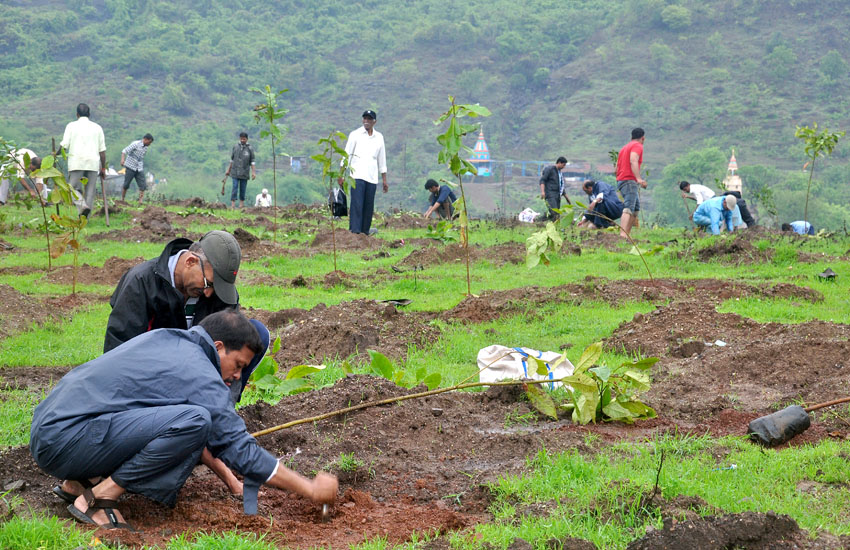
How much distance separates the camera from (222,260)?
5035 mm

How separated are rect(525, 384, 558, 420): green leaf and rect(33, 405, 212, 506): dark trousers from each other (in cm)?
249

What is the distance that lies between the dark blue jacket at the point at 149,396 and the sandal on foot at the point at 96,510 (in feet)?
0.82

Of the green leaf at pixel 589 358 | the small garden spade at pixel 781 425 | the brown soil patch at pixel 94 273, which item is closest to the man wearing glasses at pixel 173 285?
the green leaf at pixel 589 358

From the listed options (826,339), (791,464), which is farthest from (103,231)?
(791,464)

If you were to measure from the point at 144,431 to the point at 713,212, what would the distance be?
1530 centimetres

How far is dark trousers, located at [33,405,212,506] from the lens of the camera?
392 cm

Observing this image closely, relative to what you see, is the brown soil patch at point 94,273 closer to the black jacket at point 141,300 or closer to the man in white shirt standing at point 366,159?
the man in white shirt standing at point 366,159

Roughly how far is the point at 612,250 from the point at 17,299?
31.2 ft

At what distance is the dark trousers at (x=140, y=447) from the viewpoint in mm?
3922

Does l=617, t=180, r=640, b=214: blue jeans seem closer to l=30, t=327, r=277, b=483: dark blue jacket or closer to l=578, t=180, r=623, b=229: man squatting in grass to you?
l=578, t=180, r=623, b=229: man squatting in grass

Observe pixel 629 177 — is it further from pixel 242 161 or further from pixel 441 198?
pixel 242 161

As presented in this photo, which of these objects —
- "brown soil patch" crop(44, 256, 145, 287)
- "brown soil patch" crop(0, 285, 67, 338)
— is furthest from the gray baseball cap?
"brown soil patch" crop(44, 256, 145, 287)

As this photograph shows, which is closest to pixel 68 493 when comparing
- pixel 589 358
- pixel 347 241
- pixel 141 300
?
pixel 141 300

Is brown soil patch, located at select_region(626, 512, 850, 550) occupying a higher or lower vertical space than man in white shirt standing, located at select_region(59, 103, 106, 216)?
lower
